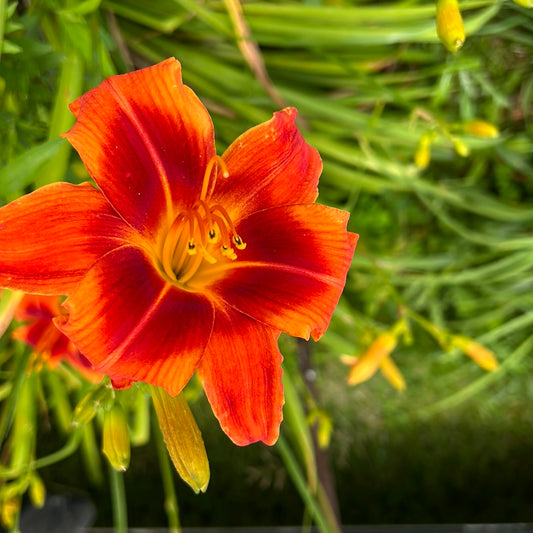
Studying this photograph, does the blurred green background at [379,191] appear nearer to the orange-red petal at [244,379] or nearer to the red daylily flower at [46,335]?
the red daylily flower at [46,335]

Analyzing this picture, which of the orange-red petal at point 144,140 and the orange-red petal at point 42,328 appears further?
the orange-red petal at point 42,328

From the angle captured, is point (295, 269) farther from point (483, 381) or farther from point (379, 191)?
point (483, 381)

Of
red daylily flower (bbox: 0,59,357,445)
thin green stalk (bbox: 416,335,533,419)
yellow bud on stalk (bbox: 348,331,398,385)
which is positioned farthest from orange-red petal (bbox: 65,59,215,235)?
thin green stalk (bbox: 416,335,533,419)

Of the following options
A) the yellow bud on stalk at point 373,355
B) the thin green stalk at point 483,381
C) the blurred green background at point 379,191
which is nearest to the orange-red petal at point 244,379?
the blurred green background at point 379,191

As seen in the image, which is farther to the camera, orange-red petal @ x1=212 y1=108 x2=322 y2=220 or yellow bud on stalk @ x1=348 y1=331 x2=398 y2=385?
yellow bud on stalk @ x1=348 y1=331 x2=398 y2=385

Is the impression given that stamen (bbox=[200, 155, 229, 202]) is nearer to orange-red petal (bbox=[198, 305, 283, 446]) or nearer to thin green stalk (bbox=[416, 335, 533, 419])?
orange-red petal (bbox=[198, 305, 283, 446])

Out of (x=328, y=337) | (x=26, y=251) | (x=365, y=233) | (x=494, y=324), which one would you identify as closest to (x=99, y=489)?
(x=328, y=337)
